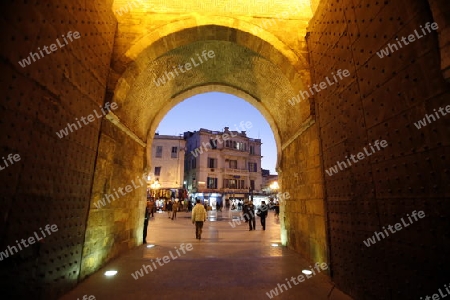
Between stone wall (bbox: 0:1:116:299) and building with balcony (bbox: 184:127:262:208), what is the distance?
89.7ft

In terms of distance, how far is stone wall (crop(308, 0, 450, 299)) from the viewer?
1.89m

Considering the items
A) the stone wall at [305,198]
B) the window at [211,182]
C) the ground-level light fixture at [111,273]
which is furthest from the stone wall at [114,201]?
the window at [211,182]

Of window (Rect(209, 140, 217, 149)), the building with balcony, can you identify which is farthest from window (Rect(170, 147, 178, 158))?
window (Rect(209, 140, 217, 149))

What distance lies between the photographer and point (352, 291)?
2.99 meters

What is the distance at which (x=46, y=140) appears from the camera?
2689 millimetres

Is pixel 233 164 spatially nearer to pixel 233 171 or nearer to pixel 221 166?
pixel 233 171

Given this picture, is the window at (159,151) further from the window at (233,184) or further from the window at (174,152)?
the window at (233,184)

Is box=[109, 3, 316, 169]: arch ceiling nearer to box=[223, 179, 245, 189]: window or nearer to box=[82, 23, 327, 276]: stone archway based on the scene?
box=[82, 23, 327, 276]: stone archway

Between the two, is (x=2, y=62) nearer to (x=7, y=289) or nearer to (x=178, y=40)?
(x=7, y=289)

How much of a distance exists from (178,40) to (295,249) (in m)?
5.77

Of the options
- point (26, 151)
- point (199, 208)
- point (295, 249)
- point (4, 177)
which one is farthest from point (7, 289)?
point (199, 208)

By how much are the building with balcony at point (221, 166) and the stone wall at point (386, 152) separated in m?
27.8

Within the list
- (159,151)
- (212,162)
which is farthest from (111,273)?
(212,162)

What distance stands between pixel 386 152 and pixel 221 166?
102ft
